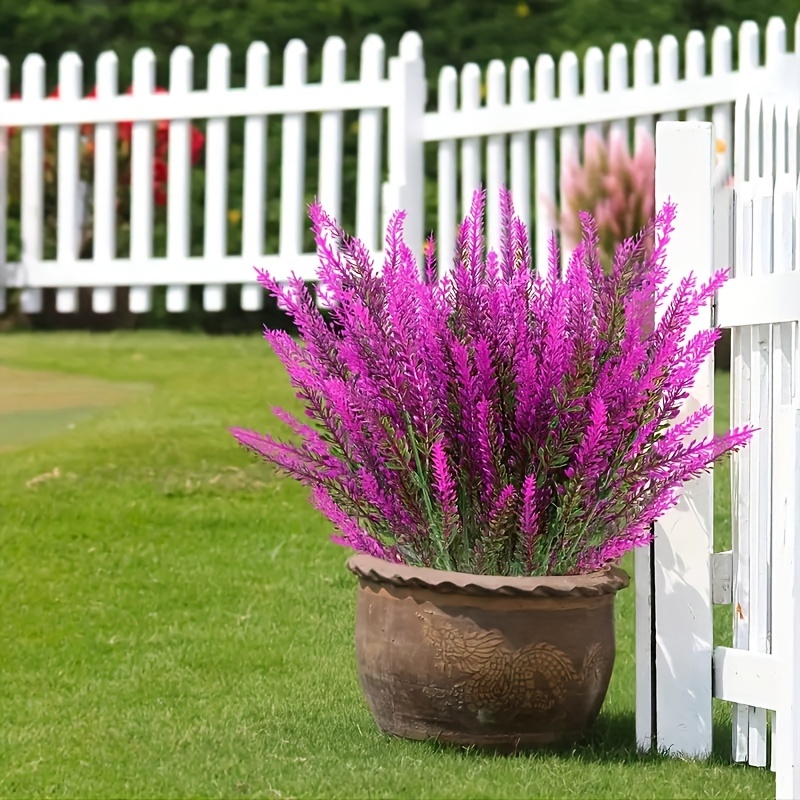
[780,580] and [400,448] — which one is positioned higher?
[400,448]

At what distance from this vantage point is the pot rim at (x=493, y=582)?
3.15m

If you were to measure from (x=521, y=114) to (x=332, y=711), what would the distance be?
5060mm

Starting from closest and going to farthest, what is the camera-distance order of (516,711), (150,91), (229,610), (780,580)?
(780,580)
(516,711)
(229,610)
(150,91)

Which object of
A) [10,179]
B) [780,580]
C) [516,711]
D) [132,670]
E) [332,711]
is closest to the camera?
[780,580]

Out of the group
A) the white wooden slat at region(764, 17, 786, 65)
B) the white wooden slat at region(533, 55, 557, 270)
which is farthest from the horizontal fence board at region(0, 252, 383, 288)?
the white wooden slat at region(764, 17, 786, 65)

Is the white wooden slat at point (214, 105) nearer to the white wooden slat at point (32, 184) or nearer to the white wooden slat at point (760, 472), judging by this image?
the white wooden slat at point (32, 184)

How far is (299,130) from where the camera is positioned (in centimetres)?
816

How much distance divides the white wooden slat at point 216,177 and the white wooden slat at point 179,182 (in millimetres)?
113

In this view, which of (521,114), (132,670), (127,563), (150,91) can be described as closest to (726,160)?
(521,114)

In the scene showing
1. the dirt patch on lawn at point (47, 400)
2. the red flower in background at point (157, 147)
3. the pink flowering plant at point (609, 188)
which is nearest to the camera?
the dirt patch on lawn at point (47, 400)

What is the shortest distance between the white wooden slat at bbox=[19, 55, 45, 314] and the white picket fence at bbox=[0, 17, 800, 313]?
11mm

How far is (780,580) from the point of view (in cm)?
297

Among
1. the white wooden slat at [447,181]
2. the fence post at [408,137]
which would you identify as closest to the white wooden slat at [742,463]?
the fence post at [408,137]

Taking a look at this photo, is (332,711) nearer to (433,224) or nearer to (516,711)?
(516,711)
